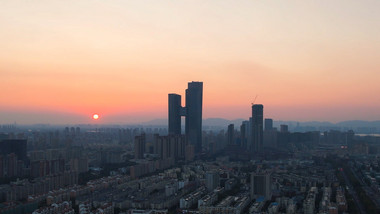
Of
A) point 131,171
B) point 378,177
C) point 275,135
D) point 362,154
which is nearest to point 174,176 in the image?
point 131,171

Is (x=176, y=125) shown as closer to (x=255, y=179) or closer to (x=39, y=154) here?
(x=39, y=154)

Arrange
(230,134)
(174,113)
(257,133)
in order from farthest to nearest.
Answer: (174,113) → (230,134) → (257,133)

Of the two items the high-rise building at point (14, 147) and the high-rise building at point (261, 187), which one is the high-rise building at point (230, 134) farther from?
the high-rise building at point (261, 187)

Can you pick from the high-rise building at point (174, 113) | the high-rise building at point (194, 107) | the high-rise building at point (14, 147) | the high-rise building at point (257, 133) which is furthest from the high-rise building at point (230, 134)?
the high-rise building at point (14, 147)


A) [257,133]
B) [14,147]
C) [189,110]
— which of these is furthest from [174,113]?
[14,147]

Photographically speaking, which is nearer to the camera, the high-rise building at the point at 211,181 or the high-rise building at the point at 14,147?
the high-rise building at the point at 211,181

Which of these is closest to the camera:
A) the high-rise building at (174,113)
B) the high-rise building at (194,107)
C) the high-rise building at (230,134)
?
the high-rise building at (230,134)

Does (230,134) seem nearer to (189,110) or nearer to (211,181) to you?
(189,110)

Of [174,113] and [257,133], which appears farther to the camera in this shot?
[174,113]

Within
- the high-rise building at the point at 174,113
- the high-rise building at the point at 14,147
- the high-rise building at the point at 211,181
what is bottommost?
the high-rise building at the point at 211,181

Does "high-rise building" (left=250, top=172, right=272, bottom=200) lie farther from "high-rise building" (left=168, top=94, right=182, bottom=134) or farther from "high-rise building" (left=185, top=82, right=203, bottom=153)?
"high-rise building" (left=168, top=94, right=182, bottom=134)

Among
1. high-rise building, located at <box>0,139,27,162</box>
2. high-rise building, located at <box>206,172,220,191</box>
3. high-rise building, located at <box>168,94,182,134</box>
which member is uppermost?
high-rise building, located at <box>168,94,182,134</box>

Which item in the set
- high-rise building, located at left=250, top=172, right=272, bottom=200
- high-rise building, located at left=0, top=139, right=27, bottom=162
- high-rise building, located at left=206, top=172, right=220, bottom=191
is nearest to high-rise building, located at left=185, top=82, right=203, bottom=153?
high-rise building, located at left=0, top=139, right=27, bottom=162
